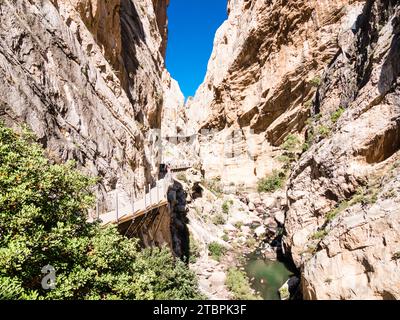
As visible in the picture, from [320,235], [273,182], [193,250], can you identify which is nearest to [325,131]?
[320,235]

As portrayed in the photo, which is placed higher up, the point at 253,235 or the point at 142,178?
the point at 142,178

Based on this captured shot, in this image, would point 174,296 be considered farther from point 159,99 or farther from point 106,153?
point 159,99

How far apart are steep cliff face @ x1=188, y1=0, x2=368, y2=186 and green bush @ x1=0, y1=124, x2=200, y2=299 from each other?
3134cm

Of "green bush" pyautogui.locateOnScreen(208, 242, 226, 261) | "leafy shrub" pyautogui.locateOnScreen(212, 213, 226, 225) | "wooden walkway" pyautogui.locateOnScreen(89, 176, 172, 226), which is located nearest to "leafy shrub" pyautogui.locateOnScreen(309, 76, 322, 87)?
"leafy shrub" pyautogui.locateOnScreen(212, 213, 226, 225)

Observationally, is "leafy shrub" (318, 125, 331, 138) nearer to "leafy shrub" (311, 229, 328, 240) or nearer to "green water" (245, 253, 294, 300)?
"leafy shrub" (311, 229, 328, 240)

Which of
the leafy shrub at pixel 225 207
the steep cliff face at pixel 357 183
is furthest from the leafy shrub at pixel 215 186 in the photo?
the steep cliff face at pixel 357 183

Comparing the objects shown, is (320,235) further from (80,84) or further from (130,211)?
(80,84)

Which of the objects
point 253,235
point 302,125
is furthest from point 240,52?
point 253,235

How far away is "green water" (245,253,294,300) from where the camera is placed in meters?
19.0

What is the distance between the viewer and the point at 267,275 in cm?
2125

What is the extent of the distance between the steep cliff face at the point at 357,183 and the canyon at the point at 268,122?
0.06 metres

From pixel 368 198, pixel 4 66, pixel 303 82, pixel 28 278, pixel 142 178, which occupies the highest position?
pixel 303 82

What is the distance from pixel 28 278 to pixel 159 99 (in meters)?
24.9
